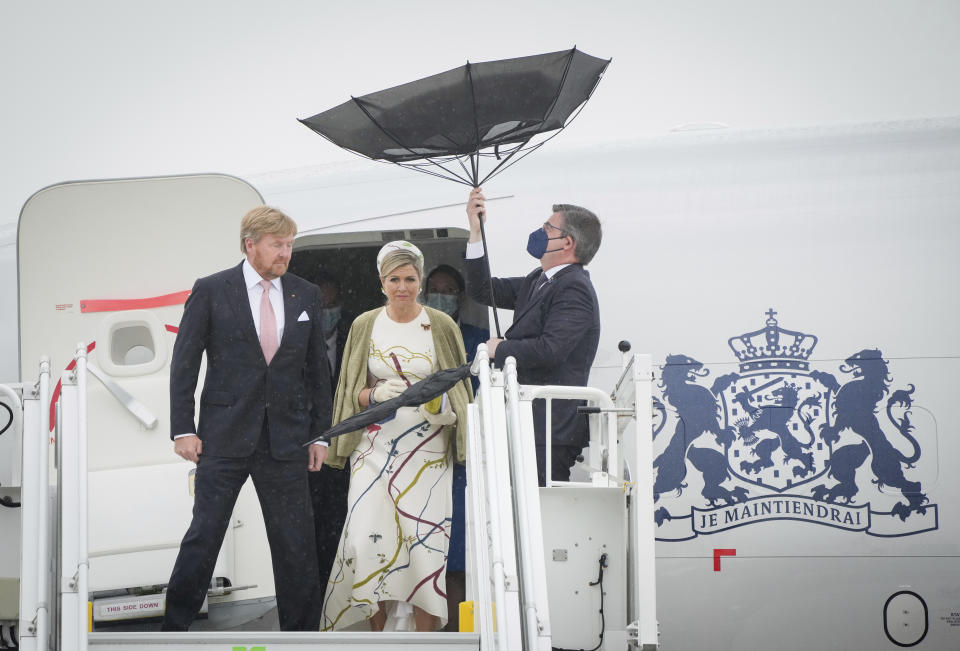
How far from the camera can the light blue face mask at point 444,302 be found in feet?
16.1

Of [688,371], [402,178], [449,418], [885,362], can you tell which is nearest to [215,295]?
[449,418]

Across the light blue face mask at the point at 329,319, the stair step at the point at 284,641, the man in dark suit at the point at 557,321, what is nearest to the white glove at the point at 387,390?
the man in dark suit at the point at 557,321

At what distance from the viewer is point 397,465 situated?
12.9 ft

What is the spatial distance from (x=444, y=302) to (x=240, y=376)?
4.93 feet

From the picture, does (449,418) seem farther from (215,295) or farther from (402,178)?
(402,178)

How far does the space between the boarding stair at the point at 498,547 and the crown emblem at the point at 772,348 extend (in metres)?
1.36

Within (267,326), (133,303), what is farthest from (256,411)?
(133,303)

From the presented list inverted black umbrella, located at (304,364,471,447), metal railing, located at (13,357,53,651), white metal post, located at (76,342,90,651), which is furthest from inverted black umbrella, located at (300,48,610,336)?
metal railing, located at (13,357,53,651)

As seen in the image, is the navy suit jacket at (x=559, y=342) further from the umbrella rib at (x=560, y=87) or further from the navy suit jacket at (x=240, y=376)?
Result: the navy suit jacket at (x=240, y=376)

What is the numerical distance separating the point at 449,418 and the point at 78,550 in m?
1.60

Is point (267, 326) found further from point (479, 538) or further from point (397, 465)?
point (479, 538)

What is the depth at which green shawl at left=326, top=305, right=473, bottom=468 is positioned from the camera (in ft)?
13.0

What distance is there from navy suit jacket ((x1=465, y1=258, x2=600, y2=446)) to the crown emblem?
981mm

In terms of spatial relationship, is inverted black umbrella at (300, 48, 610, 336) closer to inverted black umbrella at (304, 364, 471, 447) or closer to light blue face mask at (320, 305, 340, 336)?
inverted black umbrella at (304, 364, 471, 447)
